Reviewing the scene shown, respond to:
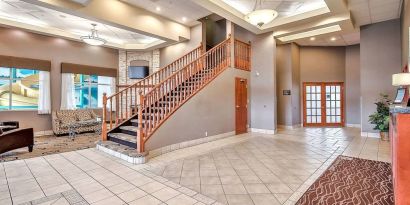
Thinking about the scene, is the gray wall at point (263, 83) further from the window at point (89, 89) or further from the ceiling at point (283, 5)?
the window at point (89, 89)

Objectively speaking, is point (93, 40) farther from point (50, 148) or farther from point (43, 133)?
point (43, 133)

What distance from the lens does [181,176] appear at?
3.63 m

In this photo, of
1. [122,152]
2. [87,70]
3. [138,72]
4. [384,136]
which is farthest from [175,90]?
[384,136]

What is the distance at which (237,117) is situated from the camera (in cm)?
768

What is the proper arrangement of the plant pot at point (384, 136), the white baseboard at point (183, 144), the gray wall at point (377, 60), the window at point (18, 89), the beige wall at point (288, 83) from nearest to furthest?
1. the white baseboard at point (183, 144)
2. the plant pot at point (384, 136)
3. the gray wall at point (377, 60)
4. the window at point (18, 89)
5. the beige wall at point (288, 83)

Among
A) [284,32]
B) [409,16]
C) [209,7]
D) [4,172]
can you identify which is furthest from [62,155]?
[409,16]

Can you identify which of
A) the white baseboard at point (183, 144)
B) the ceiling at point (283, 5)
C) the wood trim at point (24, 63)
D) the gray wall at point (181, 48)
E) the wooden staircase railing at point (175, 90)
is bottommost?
the white baseboard at point (183, 144)

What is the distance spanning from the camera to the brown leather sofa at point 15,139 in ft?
15.1

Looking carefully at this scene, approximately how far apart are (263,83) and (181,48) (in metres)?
3.79

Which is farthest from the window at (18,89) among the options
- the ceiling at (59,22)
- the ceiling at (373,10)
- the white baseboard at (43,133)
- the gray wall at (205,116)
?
the ceiling at (373,10)

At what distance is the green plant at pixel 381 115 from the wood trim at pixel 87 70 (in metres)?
10.4

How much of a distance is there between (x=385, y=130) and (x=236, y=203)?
6.14 m

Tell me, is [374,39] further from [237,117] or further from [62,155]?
[62,155]

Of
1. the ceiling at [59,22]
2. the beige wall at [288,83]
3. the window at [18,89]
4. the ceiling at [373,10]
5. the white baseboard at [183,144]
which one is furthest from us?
the beige wall at [288,83]
